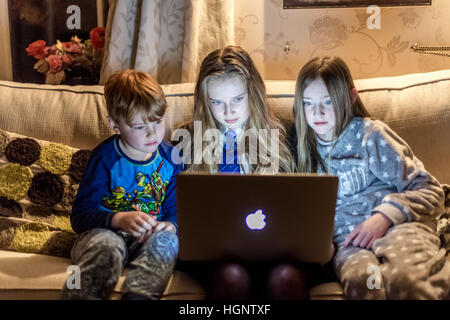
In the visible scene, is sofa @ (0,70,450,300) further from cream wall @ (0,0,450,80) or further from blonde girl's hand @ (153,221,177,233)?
cream wall @ (0,0,450,80)

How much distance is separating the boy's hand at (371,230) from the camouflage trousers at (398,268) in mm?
16

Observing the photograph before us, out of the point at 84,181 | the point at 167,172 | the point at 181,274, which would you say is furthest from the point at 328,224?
the point at 84,181

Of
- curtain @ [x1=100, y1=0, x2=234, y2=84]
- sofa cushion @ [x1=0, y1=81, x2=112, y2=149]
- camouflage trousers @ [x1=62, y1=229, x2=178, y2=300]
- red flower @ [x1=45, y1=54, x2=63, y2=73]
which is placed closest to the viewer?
camouflage trousers @ [x1=62, y1=229, x2=178, y2=300]

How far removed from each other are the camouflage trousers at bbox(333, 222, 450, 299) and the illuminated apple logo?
0.98 feet

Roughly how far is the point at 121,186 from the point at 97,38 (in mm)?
943

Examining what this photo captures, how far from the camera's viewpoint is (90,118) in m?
1.74

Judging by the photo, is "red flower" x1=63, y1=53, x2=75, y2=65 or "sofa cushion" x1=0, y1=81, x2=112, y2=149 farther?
"red flower" x1=63, y1=53, x2=75, y2=65

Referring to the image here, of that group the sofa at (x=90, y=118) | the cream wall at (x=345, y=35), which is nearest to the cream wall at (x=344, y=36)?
the cream wall at (x=345, y=35)

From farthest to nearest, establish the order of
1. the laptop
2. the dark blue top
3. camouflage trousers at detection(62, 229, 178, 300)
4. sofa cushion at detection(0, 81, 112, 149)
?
sofa cushion at detection(0, 81, 112, 149) → the dark blue top → camouflage trousers at detection(62, 229, 178, 300) → the laptop

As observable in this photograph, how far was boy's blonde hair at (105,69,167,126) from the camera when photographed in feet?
4.73

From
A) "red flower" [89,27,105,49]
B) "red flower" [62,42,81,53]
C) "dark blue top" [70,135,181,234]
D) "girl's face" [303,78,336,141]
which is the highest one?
"red flower" [89,27,105,49]

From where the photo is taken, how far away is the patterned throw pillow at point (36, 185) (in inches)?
62.5

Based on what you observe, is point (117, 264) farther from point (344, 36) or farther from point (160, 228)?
point (344, 36)

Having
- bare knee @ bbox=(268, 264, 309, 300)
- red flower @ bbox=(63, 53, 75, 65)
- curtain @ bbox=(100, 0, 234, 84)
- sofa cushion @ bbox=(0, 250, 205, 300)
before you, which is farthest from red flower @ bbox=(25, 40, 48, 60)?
bare knee @ bbox=(268, 264, 309, 300)
